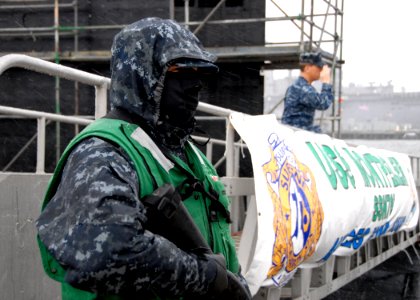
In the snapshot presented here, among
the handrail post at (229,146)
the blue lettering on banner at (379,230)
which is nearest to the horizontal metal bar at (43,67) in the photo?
the handrail post at (229,146)

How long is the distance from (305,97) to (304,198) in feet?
8.46

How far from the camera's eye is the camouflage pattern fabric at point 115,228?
5.37 ft

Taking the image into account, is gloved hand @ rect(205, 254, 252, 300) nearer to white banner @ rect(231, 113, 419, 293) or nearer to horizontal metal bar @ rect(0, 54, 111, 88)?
horizontal metal bar @ rect(0, 54, 111, 88)

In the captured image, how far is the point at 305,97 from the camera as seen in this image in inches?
267

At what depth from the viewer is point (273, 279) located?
3992 millimetres

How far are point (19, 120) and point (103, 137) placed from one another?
928 cm

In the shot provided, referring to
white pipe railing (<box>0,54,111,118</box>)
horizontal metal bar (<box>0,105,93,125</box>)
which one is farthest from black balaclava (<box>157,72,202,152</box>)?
horizontal metal bar (<box>0,105,93,125</box>)

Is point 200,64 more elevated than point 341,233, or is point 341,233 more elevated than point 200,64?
point 200,64

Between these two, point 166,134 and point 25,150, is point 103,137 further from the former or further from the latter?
point 25,150

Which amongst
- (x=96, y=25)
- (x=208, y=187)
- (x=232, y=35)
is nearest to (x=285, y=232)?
(x=208, y=187)

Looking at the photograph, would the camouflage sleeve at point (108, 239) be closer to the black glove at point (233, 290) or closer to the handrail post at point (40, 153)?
the black glove at point (233, 290)

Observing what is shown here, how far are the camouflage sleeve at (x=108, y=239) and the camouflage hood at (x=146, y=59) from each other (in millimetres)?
217

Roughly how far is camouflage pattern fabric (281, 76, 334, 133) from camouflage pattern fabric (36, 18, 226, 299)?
4997 mm

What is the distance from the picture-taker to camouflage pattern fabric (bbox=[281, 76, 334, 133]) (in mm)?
6785
